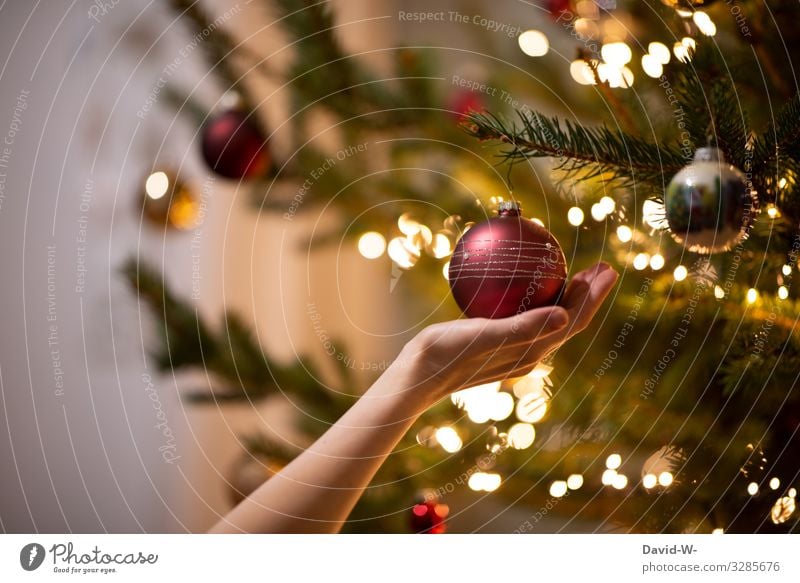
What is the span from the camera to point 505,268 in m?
0.33

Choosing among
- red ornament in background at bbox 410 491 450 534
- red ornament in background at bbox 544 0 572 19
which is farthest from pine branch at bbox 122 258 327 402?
red ornament in background at bbox 544 0 572 19

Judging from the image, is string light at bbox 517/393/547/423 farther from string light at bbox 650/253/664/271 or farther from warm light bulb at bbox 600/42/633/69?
warm light bulb at bbox 600/42/633/69

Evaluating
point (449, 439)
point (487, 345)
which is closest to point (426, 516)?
point (449, 439)

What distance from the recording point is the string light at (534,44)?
0.56m

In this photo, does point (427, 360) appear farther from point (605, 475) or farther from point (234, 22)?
point (234, 22)

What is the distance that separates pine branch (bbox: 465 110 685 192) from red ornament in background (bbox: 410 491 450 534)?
0.27 m

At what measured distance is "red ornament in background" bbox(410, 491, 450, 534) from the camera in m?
0.50

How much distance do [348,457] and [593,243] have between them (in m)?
0.23

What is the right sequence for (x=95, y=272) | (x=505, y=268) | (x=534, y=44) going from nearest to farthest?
1. (x=505, y=268)
2. (x=534, y=44)
3. (x=95, y=272)

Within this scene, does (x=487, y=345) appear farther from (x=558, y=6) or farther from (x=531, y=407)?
(x=558, y=6)

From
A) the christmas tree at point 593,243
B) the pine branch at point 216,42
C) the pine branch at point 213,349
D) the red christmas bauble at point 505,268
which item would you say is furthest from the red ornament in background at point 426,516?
the pine branch at point 216,42

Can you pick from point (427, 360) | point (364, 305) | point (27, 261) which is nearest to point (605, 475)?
point (427, 360)

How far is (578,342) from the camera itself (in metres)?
0.50
